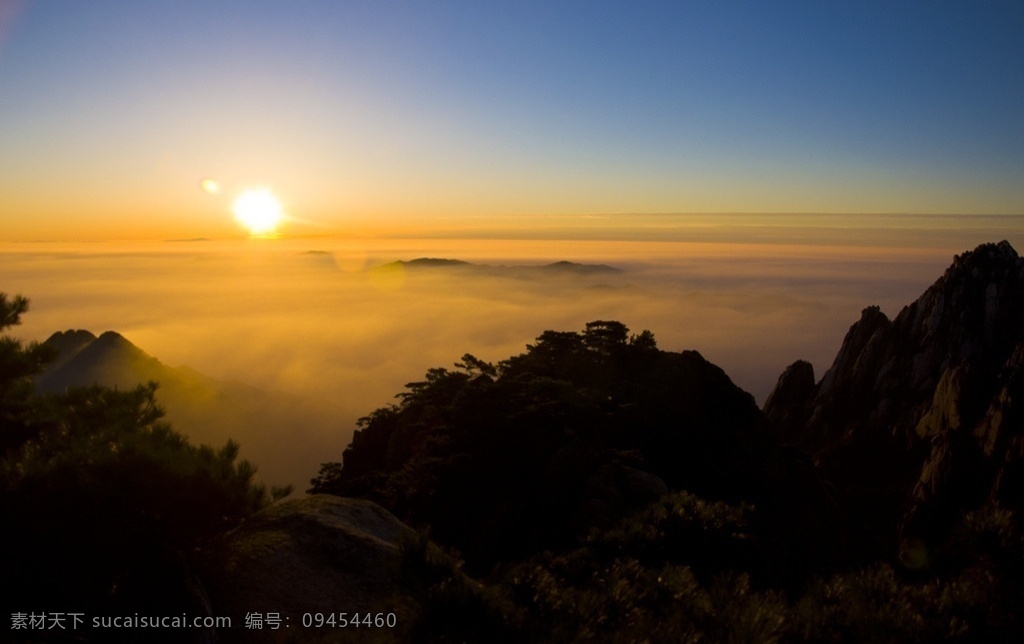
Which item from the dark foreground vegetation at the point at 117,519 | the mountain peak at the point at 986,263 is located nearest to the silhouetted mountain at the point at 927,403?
the mountain peak at the point at 986,263

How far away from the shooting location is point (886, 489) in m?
50.2

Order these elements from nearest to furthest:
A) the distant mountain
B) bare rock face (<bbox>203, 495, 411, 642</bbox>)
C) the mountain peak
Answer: bare rock face (<bbox>203, 495, 411, 642</bbox>)
the mountain peak
the distant mountain

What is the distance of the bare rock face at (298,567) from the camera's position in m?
8.84

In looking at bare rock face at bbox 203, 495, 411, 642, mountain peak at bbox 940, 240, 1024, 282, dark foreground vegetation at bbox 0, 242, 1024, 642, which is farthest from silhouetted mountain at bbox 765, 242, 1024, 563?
bare rock face at bbox 203, 495, 411, 642

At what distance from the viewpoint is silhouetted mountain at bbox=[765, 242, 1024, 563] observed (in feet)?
135

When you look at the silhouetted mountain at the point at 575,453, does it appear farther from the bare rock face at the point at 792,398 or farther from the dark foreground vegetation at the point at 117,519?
the bare rock face at the point at 792,398

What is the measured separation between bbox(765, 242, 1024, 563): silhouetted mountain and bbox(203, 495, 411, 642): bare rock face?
1608 inches

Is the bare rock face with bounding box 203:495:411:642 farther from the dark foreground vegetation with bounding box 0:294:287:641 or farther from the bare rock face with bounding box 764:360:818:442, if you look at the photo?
the bare rock face with bounding box 764:360:818:442

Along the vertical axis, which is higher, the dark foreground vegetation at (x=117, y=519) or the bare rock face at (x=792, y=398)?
the dark foreground vegetation at (x=117, y=519)

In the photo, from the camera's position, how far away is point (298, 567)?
9.62 meters

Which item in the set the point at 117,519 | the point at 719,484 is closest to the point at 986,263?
the point at 719,484

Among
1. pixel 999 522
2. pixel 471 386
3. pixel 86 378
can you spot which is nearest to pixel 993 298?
pixel 471 386

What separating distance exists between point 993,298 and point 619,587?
226ft

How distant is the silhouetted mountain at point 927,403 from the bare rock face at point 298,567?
40.8 meters
